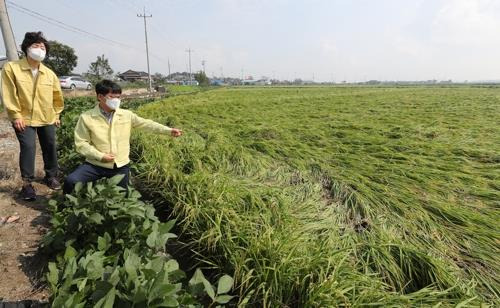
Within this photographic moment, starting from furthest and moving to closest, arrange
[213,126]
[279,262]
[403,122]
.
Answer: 1. [403,122]
2. [213,126]
3. [279,262]

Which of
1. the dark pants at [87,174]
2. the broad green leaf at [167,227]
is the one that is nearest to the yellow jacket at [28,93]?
the dark pants at [87,174]

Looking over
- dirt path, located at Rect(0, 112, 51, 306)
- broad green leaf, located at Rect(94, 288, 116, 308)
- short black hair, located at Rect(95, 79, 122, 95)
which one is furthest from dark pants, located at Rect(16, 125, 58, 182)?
broad green leaf, located at Rect(94, 288, 116, 308)

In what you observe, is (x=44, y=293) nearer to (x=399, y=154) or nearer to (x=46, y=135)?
(x=46, y=135)

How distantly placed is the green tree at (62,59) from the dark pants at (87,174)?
113 feet

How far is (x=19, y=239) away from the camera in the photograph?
2.33m

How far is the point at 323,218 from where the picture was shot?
2545 millimetres

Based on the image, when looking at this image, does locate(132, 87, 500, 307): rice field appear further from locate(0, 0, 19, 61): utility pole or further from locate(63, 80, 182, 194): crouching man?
locate(0, 0, 19, 61): utility pole

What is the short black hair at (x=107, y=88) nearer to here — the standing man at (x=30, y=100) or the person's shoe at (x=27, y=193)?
the standing man at (x=30, y=100)

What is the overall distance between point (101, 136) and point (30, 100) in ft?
3.27

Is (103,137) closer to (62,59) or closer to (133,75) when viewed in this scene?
(62,59)

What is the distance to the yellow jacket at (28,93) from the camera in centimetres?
279

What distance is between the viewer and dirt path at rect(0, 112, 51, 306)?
1812 millimetres

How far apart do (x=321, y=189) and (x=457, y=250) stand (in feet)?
4.29

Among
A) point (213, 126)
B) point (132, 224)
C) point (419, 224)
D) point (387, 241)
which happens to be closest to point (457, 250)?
point (419, 224)
